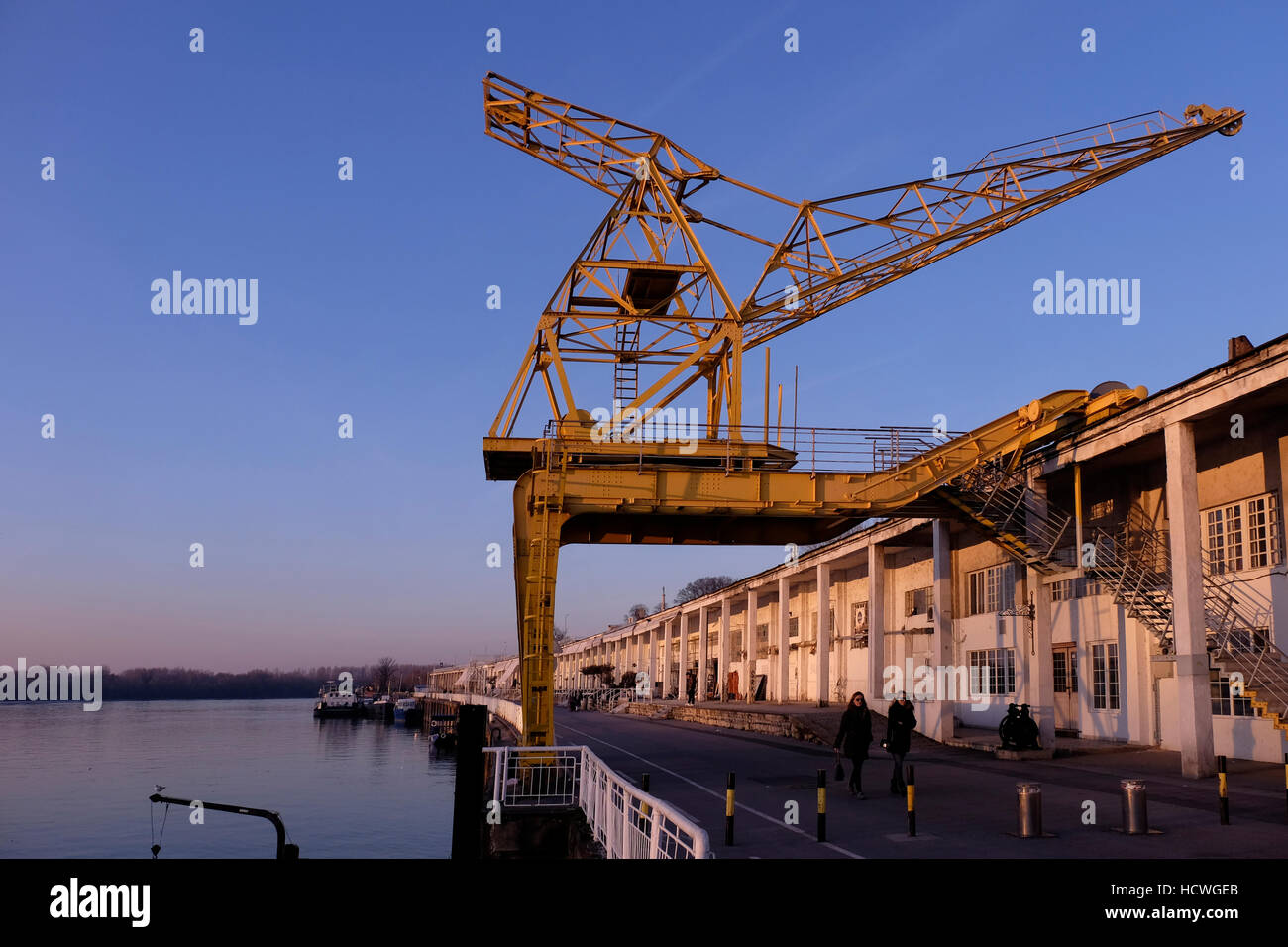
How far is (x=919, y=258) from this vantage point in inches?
1219

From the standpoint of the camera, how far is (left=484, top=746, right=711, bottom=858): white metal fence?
381 inches

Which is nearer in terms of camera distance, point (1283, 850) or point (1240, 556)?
point (1283, 850)

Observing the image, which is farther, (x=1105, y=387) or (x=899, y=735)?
(x=1105, y=387)

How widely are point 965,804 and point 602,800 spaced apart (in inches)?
257

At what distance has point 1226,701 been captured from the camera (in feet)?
82.7

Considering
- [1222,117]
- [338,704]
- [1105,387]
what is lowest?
[338,704]

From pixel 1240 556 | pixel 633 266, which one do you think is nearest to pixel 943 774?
pixel 1240 556

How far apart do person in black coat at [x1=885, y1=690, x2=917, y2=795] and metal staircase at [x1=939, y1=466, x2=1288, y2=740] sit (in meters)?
7.70

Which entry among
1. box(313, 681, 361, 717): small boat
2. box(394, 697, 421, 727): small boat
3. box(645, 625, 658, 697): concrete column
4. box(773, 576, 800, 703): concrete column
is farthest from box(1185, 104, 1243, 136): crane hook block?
box(313, 681, 361, 717): small boat

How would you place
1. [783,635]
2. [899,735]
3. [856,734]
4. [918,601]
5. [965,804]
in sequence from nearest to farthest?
[965,804], [899,735], [856,734], [918,601], [783,635]

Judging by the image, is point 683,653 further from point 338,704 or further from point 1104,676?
point 338,704

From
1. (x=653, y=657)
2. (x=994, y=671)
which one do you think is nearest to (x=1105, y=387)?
(x=994, y=671)

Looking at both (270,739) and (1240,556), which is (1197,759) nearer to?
(1240,556)
